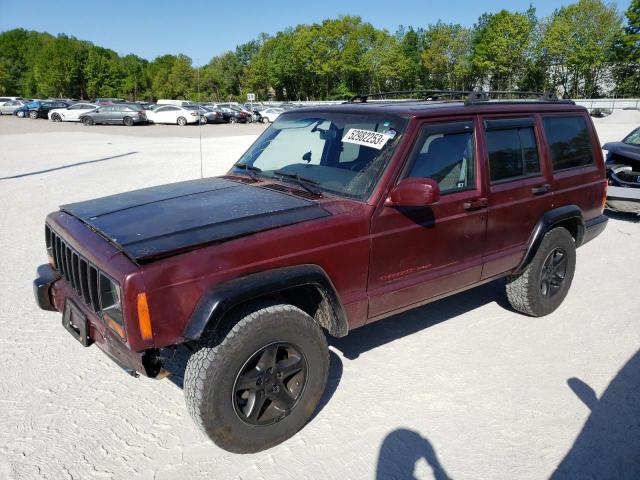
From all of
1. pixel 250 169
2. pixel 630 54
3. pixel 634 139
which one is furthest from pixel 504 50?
pixel 250 169

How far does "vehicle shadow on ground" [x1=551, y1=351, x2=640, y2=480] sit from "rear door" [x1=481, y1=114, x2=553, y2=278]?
112cm

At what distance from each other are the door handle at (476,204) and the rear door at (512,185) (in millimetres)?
85

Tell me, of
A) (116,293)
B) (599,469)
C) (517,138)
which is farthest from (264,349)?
(517,138)

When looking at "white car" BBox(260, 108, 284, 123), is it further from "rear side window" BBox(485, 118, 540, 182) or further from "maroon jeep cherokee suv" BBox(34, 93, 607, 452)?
"rear side window" BBox(485, 118, 540, 182)

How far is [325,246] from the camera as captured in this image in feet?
10.0

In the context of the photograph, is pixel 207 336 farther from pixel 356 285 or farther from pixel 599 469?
pixel 599 469

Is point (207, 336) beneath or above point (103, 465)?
above

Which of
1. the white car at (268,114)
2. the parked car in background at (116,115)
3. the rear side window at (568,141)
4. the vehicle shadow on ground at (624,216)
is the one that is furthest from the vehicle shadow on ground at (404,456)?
the white car at (268,114)

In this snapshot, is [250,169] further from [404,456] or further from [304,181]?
[404,456]

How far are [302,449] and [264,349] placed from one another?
67 cm

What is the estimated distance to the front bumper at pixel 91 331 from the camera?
2.69 meters

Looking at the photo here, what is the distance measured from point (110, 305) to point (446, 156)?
8.19 feet

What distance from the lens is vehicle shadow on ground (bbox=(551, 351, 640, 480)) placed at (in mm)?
2852

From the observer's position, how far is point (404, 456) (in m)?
2.95
